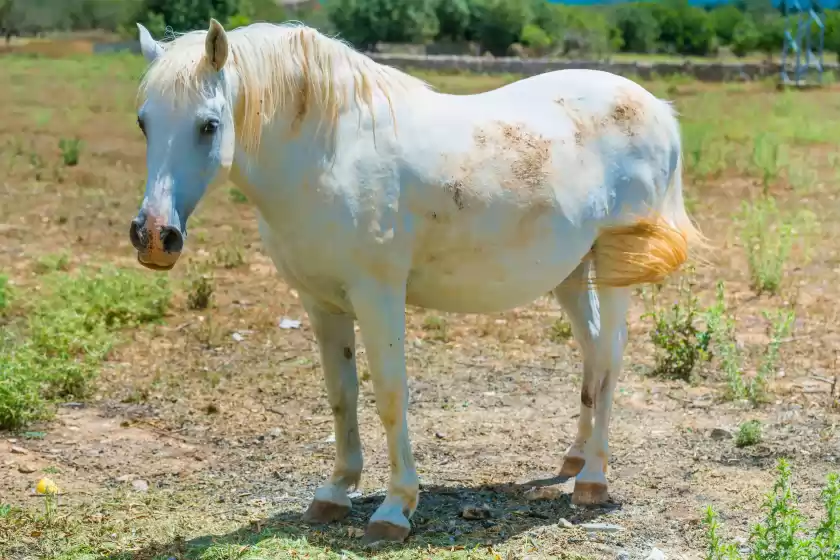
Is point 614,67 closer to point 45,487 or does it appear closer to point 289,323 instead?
point 289,323

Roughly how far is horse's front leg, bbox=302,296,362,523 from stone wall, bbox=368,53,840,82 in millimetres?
22097

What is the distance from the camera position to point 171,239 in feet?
10.4

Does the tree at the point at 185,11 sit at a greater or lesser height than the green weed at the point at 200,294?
greater

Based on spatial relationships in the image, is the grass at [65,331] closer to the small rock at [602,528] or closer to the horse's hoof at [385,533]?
the horse's hoof at [385,533]

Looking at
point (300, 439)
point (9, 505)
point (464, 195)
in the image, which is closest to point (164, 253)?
point (464, 195)

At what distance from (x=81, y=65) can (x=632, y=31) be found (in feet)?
90.4

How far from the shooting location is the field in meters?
4.01

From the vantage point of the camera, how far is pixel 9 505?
13.8ft

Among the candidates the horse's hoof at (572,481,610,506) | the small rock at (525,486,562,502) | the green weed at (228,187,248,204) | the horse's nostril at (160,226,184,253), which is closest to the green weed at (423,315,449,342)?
the small rock at (525,486,562,502)

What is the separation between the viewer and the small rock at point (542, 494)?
437 cm

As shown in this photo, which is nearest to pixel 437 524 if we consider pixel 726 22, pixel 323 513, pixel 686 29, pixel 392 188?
pixel 323 513

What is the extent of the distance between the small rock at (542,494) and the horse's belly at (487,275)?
33.5 inches

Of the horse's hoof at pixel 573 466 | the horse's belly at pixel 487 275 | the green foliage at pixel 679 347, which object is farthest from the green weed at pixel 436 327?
the horse's belly at pixel 487 275

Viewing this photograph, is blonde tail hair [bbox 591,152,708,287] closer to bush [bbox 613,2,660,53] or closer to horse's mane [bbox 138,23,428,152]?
horse's mane [bbox 138,23,428,152]
